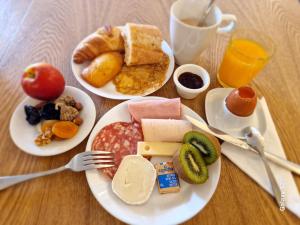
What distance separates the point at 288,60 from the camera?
1.02 m

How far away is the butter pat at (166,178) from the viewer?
0.65m

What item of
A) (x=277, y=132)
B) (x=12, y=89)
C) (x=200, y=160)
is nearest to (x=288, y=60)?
(x=277, y=132)

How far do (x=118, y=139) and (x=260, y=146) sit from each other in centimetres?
46

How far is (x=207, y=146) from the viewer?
0.68 m

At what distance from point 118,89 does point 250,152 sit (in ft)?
1.73

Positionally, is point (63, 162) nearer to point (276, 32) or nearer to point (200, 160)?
point (200, 160)

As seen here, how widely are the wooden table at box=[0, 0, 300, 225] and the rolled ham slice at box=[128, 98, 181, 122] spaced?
0.11 m

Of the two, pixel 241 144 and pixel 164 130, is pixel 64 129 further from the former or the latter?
pixel 241 144

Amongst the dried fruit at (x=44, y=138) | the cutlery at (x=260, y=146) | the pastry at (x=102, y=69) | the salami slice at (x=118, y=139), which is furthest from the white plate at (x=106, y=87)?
the cutlery at (x=260, y=146)

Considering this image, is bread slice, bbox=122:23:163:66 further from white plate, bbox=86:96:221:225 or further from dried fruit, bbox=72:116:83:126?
white plate, bbox=86:96:221:225

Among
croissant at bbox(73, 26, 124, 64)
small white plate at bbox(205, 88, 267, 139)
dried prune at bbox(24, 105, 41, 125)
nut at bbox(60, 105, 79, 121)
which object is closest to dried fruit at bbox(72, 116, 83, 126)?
nut at bbox(60, 105, 79, 121)

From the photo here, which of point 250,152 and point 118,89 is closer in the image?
point 250,152

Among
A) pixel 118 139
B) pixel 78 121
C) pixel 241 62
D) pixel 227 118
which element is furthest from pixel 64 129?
pixel 241 62

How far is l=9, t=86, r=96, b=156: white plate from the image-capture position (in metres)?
0.68
